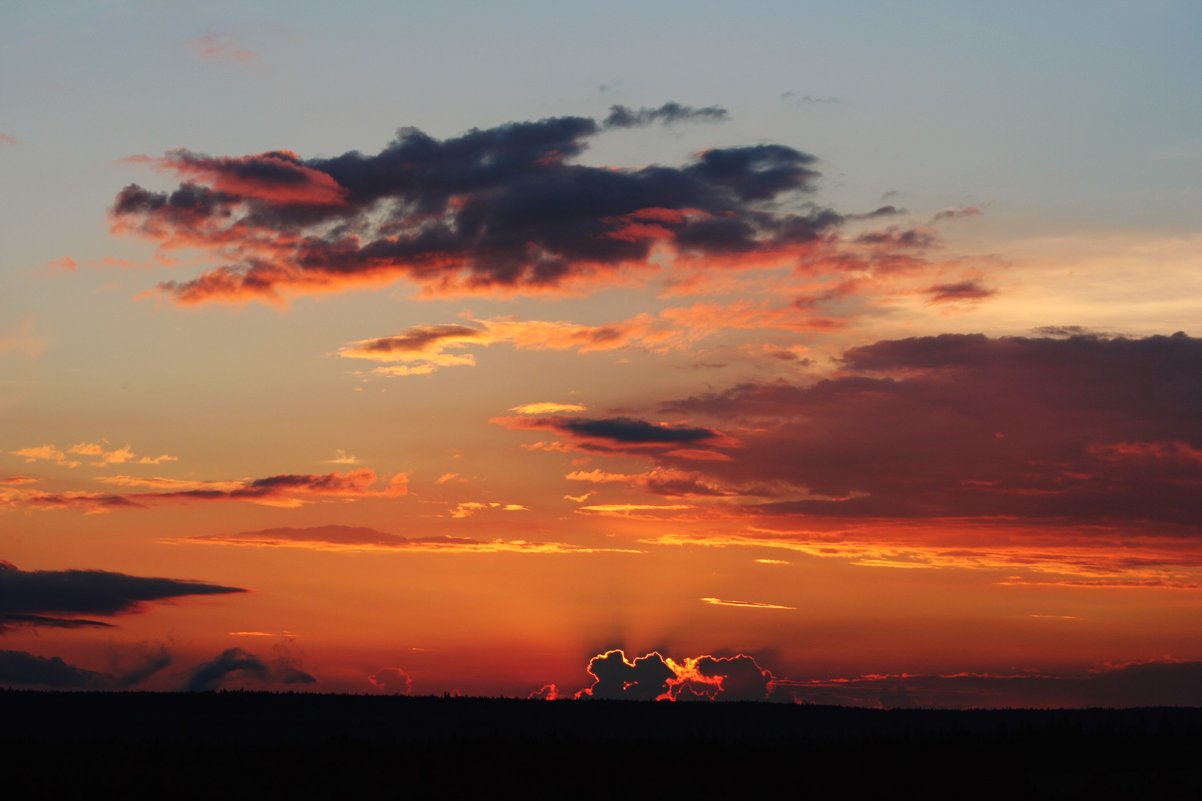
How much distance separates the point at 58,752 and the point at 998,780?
9059 centimetres

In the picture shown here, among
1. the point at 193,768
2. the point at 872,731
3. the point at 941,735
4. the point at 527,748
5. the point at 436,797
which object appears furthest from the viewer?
the point at 872,731

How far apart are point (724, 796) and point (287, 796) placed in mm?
33043

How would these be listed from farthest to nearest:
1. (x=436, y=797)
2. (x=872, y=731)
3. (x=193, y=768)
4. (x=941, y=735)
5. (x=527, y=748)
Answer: (x=872, y=731), (x=941, y=735), (x=527, y=748), (x=193, y=768), (x=436, y=797)

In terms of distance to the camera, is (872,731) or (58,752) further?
(872,731)

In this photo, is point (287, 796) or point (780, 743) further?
point (780, 743)

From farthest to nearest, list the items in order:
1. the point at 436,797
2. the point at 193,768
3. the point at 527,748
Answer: the point at 527,748 → the point at 193,768 → the point at 436,797

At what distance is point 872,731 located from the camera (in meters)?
193

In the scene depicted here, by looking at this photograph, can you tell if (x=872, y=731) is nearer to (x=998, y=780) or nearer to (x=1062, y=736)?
(x=1062, y=736)

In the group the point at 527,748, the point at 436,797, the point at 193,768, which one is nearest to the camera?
Answer: the point at 436,797

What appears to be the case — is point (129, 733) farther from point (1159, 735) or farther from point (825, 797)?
point (1159, 735)

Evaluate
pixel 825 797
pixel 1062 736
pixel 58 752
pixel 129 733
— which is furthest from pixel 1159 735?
pixel 129 733

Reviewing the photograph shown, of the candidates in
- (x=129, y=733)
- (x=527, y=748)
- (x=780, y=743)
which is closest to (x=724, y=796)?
(x=527, y=748)

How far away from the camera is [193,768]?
121688 millimetres

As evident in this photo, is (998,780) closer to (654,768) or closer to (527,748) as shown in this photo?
(654,768)
